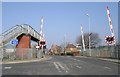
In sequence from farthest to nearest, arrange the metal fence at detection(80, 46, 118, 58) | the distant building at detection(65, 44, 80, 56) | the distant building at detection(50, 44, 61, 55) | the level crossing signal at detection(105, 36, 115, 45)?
the distant building at detection(50, 44, 61, 55)
the distant building at detection(65, 44, 80, 56)
the metal fence at detection(80, 46, 118, 58)
the level crossing signal at detection(105, 36, 115, 45)

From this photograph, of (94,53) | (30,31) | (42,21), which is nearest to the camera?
(30,31)

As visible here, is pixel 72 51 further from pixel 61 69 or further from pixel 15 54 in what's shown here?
pixel 61 69

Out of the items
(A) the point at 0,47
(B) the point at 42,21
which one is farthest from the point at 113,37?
(B) the point at 42,21

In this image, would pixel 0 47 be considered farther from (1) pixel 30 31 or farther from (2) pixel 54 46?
(2) pixel 54 46

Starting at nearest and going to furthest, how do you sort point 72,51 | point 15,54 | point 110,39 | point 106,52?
1. point 110,39
2. point 15,54
3. point 106,52
4. point 72,51

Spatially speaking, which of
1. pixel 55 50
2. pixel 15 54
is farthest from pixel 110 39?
pixel 55 50

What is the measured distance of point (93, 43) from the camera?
140 metres

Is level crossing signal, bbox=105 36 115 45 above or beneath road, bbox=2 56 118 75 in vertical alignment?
above

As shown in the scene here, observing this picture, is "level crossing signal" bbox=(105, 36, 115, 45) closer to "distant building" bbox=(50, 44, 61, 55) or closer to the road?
the road

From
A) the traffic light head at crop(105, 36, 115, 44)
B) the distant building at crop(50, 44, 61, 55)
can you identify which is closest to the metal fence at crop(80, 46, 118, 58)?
the traffic light head at crop(105, 36, 115, 44)

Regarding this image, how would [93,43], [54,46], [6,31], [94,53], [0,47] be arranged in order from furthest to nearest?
1. [54,46]
2. [93,43]
3. [94,53]
4. [6,31]
5. [0,47]

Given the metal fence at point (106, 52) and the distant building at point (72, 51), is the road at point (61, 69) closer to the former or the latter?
the metal fence at point (106, 52)

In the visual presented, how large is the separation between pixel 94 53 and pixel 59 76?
55.0 metres

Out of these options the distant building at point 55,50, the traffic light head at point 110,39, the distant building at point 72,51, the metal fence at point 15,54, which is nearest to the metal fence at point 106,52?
the traffic light head at point 110,39
